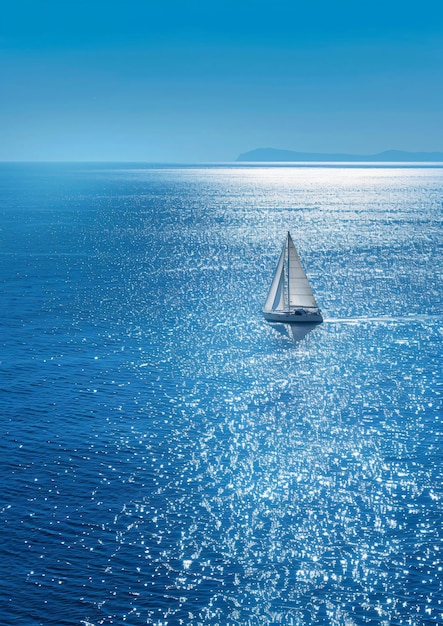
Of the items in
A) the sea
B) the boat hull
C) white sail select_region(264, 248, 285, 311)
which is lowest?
the sea

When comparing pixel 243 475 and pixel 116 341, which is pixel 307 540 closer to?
pixel 243 475

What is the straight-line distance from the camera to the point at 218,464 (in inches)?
2475

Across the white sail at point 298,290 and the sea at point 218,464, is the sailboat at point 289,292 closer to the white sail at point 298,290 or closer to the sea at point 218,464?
the white sail at point 298,290

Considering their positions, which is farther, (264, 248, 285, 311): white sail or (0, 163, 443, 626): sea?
(264, 248, 285, 311): white sail

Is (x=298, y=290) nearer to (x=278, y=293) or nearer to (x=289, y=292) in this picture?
(x=289, y=292)

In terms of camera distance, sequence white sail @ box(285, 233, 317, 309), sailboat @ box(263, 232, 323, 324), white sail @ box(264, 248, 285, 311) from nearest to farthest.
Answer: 1. sailboat @ box(263, 232, 323, 324)
2. white sail @ box(264, 248, 285, 311)
3. white sail @ box(285, 233, 317, 309)

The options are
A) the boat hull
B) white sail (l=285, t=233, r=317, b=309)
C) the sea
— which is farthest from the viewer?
white sail (l=285, t=233, r=317, b=309)

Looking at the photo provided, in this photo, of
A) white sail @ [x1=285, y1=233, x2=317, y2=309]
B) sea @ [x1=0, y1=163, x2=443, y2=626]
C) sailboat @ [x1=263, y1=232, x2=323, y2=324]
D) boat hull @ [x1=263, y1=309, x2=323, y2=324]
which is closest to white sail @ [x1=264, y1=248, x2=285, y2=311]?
sailboat @ [x1=263, y1=232, x2=323, y2=324]

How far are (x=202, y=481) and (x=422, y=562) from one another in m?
18.1

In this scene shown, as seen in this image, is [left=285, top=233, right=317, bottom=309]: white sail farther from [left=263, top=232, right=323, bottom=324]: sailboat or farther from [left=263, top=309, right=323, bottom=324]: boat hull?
[left=263, top=309, right=323, bottom=324]: boat hull

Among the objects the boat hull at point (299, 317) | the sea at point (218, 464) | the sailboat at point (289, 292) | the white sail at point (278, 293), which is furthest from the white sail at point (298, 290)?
the sea at point (218, 464)

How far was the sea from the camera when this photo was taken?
45.4m

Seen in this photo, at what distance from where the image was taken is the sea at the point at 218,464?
45.4 meters

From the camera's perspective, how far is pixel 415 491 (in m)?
57.9
